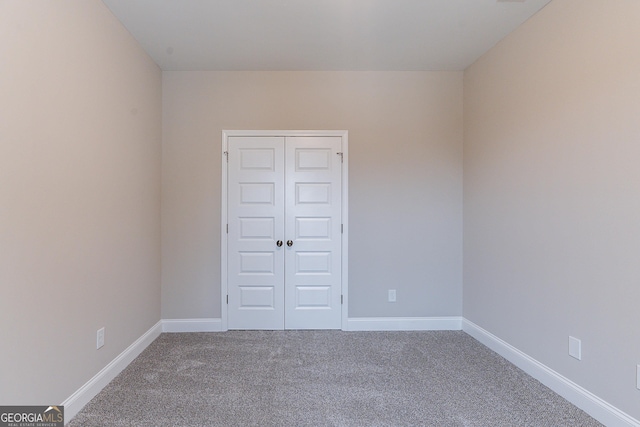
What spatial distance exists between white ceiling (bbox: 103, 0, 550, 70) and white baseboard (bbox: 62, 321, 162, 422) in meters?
2.77

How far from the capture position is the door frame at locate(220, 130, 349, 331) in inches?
142

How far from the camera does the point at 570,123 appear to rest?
226cm

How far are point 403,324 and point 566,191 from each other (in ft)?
6.98

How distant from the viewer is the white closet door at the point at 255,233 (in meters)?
3.63

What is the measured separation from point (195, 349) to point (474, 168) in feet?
11.1

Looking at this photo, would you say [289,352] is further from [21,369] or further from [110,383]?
[21,369]

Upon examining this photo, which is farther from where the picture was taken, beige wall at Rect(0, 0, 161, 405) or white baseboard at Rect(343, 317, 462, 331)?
white baseboard at Rect(343, 317, 462, 331)

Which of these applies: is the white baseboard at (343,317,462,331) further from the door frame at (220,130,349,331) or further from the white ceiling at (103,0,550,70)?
the white ceiling at (103,0,550,70)

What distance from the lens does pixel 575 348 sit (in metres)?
2.21

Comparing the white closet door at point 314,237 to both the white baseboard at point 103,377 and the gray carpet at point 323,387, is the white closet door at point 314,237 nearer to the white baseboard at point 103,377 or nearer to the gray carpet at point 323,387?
the gray carpet at point 323,387

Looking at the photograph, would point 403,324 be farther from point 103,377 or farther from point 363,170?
point 103,377

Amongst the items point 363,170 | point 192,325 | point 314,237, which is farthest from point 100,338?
point 363,170
